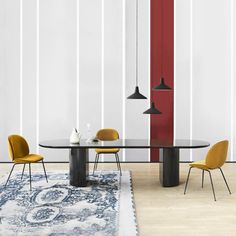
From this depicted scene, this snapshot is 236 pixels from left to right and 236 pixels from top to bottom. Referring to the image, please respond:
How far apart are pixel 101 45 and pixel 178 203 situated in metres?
3.57

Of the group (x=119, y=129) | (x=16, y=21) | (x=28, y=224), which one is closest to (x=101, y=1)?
(x=16, y=21)

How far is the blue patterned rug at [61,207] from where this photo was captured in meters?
3.11

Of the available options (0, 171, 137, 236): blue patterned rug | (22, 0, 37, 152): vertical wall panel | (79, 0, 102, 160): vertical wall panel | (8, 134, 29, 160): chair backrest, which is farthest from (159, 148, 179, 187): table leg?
(22, 0, 37, 152): vertical wall panel

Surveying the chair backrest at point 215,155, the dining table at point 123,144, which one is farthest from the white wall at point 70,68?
the chair backrest at point 215,155

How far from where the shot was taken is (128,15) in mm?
6582

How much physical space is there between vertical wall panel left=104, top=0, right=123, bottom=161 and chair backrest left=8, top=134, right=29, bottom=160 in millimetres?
2059

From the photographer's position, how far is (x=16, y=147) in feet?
15.4

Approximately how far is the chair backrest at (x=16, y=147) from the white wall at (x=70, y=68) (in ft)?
5.82

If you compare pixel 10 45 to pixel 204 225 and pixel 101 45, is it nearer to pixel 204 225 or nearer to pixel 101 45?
pixel 101 45

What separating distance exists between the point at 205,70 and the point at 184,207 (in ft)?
11.2

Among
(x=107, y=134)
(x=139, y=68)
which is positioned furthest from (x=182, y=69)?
(x=107, y=134)

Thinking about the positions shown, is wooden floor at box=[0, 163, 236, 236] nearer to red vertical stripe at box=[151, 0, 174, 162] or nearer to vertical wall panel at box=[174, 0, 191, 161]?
vertical wall panel at box=[174, 0, 191, 161]

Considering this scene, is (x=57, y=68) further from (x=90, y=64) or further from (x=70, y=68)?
(x=90, y=64)

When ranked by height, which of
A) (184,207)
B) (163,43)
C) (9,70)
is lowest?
(184,207)
